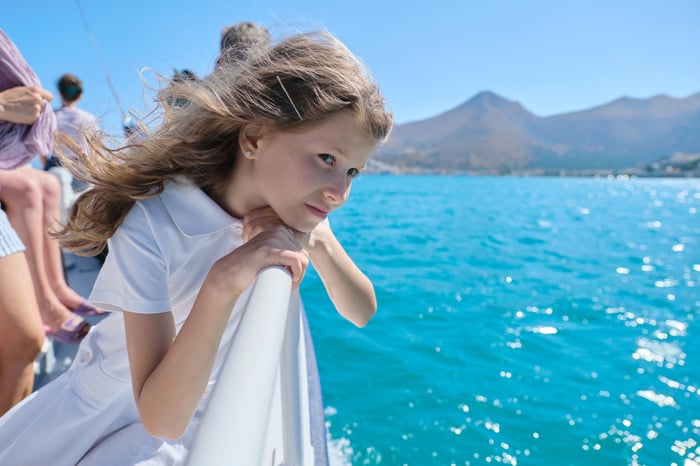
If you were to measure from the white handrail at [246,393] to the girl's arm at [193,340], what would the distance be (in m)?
0.15

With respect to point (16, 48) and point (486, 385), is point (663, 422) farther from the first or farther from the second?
point (16, 48)

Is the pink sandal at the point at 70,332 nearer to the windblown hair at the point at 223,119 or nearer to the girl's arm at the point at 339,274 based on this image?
the windblown hair at the point at 223,119

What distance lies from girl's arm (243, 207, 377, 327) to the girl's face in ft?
0.22

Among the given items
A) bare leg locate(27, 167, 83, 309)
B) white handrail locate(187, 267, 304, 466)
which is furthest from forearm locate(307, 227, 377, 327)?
bare leg locate(27, 167, 83, 309)

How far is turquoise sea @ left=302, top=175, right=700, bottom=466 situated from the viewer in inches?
82.3

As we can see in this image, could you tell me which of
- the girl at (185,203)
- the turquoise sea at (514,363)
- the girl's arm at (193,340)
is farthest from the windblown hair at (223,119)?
the turquoise sea at (514,363)

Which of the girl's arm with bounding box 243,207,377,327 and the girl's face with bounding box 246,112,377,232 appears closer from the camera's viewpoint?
the girl's face with bounding box 246,112,377,232

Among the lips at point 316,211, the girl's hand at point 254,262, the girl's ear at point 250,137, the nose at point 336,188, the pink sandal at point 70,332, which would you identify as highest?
the girl's ear at point 250,137

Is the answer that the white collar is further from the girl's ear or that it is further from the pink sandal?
the pink sandal

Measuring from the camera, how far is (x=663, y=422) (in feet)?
7.48

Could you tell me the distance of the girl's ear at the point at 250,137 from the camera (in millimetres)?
868

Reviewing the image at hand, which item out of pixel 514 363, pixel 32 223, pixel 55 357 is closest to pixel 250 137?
pixel 32 223

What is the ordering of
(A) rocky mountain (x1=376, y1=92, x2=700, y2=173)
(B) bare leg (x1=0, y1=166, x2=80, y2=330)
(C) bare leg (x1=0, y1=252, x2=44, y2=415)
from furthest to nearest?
(A) rocky mountain (x1=376, y1=92, x2=700, y2=173) → (B) bare leg (x1=0, y1=166, x2=80, y2=330) → (C) bare leg (x1=0, y1=252, x2=44, y2=415)

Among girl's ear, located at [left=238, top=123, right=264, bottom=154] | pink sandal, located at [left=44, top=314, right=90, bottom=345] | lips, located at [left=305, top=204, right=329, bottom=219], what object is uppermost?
girl's ear, located at [left=238, top=123, right=264, bottom=154]
